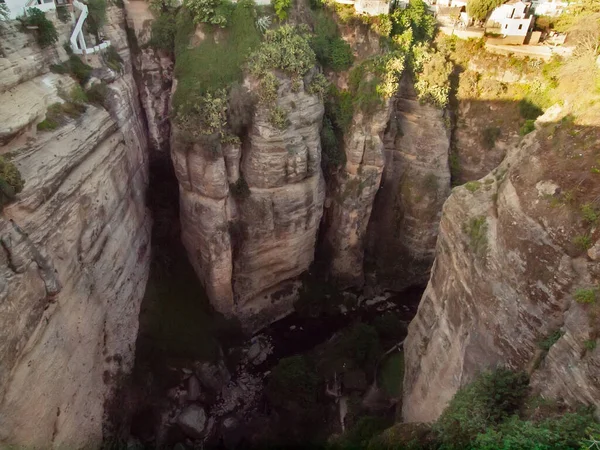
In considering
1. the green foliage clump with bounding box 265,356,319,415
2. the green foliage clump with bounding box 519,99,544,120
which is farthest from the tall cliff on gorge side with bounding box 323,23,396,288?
the green foliage clump with bounding box 265,356,319,415

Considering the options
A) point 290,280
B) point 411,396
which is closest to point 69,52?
point 290,280

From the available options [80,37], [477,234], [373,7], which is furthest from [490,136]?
[80,37]

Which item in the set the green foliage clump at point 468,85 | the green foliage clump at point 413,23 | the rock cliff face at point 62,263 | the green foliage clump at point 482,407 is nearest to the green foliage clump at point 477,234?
the green foliage clump at point 482,407

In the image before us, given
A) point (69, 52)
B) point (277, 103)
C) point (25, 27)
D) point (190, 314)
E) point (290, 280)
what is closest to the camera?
point (25, 27)

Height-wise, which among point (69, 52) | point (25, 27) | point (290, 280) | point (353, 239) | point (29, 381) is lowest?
point (290, 280)

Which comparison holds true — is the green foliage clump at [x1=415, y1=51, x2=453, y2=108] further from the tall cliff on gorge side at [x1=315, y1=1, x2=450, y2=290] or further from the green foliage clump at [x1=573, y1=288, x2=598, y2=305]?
the green foliage clump at [x1=573, y1=288, x2=598, y2=305]

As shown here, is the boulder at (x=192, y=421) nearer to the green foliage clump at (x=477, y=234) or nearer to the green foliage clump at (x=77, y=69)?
the green foliage clump at (x=477, y=234)

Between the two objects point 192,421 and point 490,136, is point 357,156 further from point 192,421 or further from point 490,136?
point 192,421

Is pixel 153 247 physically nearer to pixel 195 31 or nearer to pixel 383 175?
pixel 195 31
